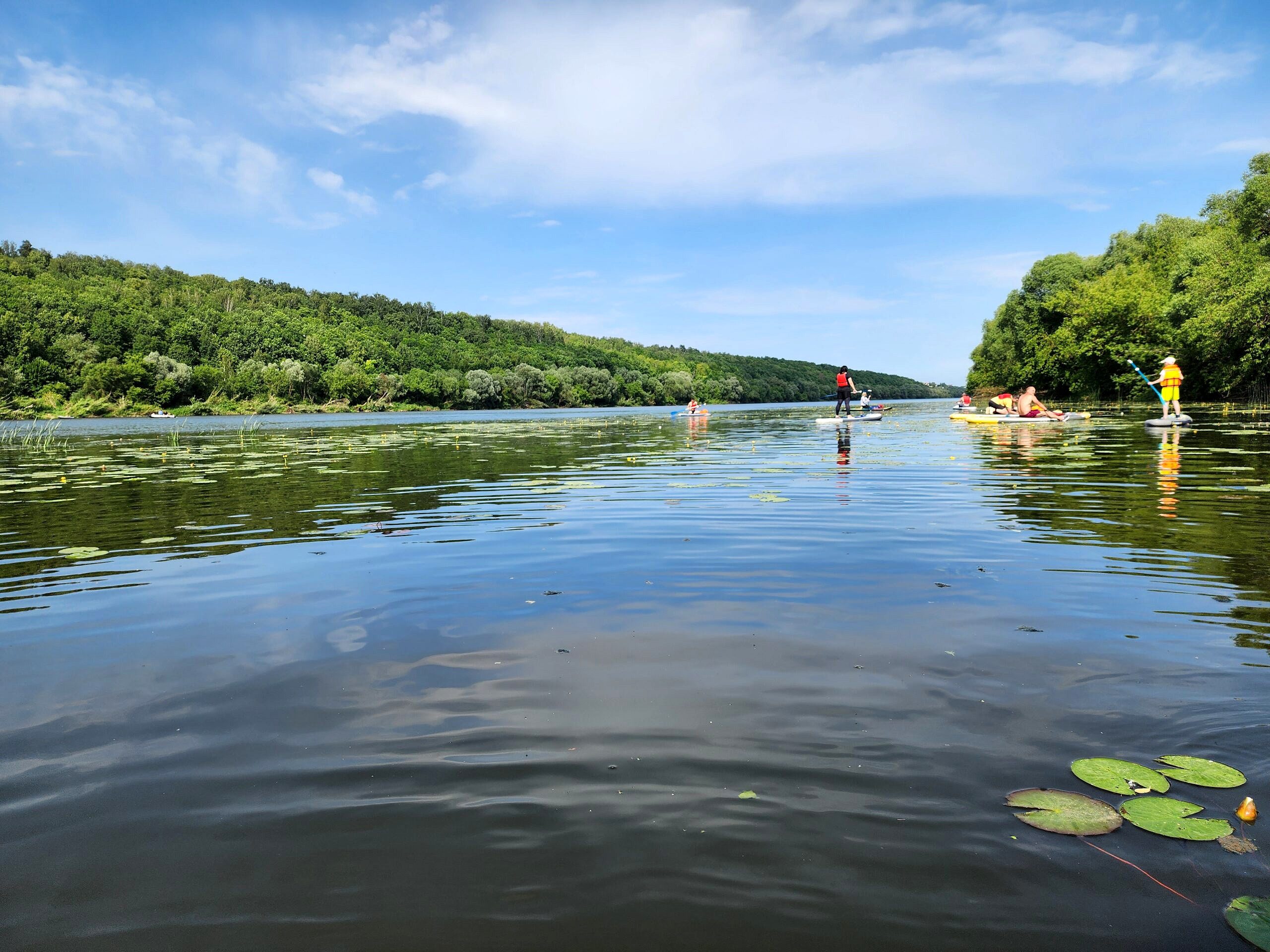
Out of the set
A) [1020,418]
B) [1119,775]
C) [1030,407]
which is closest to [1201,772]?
[1119,775]

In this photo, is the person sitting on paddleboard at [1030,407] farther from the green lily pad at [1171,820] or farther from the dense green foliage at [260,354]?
the dense green foliage at [260,354]

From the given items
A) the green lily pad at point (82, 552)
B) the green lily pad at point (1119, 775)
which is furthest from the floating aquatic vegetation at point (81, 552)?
the green lily pad at point (1119, 775)

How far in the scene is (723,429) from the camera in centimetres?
3891

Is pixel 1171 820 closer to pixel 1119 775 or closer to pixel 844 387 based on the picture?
pixel 1119 775

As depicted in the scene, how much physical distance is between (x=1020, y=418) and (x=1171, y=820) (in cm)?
3560

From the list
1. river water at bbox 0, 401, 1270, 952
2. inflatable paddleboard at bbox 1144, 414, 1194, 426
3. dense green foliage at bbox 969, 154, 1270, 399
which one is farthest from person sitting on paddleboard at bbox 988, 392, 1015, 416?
river water at bbox 0, 401, 1270, 952

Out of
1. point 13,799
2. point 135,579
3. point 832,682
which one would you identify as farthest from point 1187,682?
point 135,579

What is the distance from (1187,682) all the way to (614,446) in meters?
22.0

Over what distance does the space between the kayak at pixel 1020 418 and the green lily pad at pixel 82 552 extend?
32856mm

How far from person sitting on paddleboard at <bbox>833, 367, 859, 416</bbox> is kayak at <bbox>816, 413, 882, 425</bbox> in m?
1.14

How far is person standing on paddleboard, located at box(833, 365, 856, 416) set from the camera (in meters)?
34.6

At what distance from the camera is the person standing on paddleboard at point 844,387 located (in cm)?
3456

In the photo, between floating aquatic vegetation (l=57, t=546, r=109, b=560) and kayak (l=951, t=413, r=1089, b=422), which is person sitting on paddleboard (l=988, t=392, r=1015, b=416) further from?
floating aquatic vegetation (l=57, t=546, r=109, b=560)

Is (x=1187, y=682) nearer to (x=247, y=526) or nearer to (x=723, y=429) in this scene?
(x=247, y=526)
